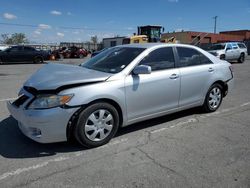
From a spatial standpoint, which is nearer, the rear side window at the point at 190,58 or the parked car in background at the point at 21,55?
the rear side window at the point at 190,58

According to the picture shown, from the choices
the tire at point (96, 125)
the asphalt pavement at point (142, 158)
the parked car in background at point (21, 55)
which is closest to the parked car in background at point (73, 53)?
the parked car in background at point (21, 55)

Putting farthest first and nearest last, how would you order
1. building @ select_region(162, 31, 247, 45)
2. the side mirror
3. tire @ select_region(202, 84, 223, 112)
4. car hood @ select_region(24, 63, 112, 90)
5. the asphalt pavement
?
building @ select_region(162, 31, 247, 45) → tire @ select_region(202, 84, 223, 112) → the side mirror → car hood @ select_region(24, 63, 112, 90) → the asphalt pavement

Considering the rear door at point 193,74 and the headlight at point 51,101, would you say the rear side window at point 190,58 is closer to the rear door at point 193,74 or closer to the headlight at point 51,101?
the rear door at point 193,74

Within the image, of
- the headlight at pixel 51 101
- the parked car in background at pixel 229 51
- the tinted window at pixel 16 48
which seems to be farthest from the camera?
the tinted window at pixel 16 48

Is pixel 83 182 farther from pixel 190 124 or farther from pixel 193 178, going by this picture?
pixel 190 124

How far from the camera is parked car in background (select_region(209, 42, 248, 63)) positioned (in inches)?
777

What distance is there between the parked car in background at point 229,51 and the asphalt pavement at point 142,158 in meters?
15.6

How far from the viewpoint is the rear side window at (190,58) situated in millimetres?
5262

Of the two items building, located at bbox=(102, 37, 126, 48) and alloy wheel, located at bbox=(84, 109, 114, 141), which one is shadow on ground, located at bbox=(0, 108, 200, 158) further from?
building, located at bbox=(102, 37, 126, 48)

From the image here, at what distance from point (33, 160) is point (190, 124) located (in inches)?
118

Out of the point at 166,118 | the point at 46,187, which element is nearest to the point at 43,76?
the point at 46,187

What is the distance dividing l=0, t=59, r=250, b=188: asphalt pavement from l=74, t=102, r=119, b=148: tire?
0.45 ft

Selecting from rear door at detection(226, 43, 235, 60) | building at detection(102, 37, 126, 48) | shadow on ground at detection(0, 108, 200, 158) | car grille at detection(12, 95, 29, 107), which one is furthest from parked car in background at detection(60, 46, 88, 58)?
car grille at detection(12, 95, 29, 107)

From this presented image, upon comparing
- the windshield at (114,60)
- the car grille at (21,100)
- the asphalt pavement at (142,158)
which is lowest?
the asphalt pavement at (142,158)
